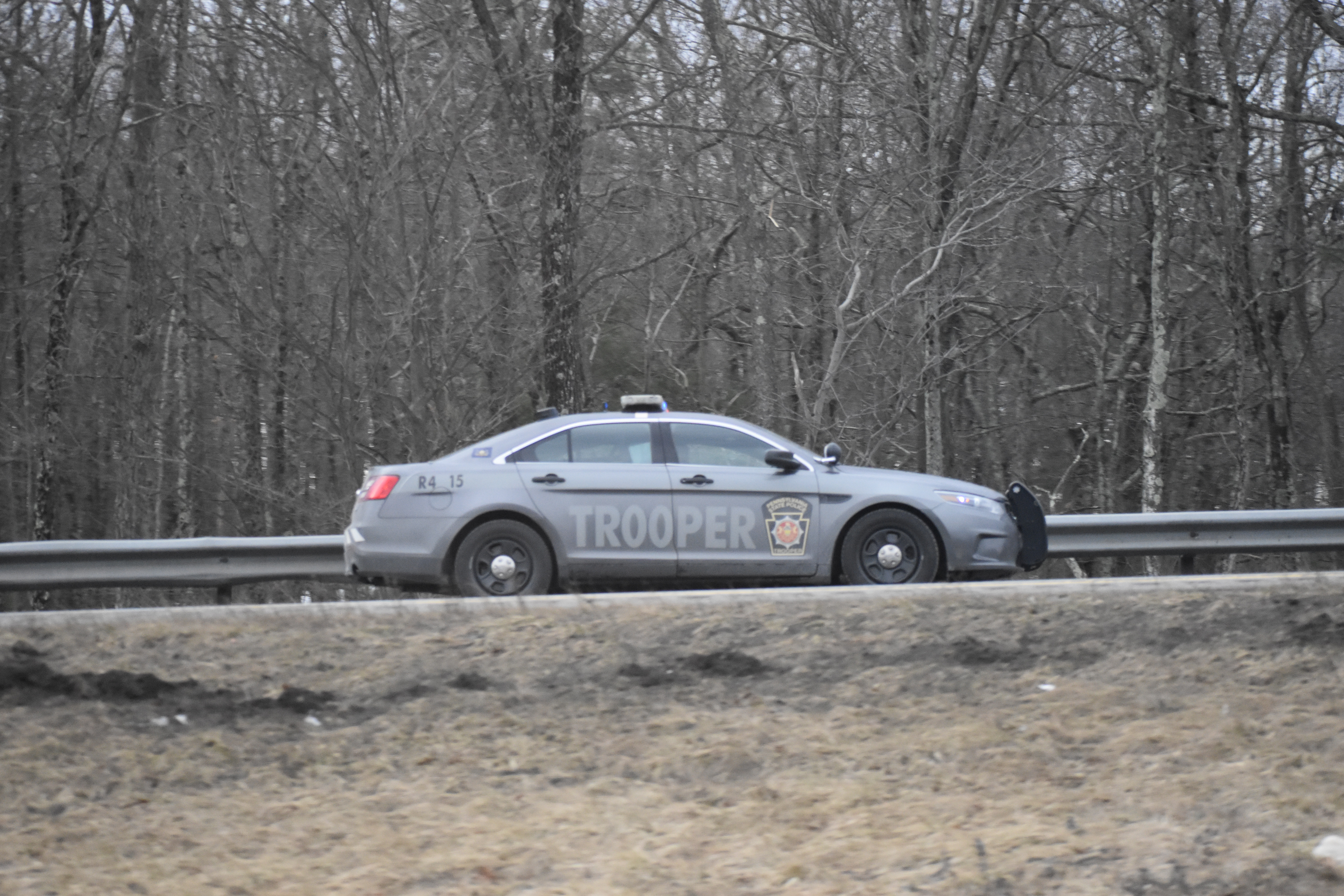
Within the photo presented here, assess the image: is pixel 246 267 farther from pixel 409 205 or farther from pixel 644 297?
pixel 644 297

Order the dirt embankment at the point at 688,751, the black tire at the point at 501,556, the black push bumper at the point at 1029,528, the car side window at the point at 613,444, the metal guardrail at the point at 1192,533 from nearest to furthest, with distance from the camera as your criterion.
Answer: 1. the dirt embankment at the point at 688,751
2. the black tire at the point at 501,556
3. the car side window at the point at 613,444
4. the black push bumper at the point at 1029,528
5. the metal guardrail at the point at 1192,533

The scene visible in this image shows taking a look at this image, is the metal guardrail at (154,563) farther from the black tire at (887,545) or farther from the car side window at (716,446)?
the black tire at (887,545)

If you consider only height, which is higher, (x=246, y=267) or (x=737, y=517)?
(x=246, y=267)

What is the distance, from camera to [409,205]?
53.3ft

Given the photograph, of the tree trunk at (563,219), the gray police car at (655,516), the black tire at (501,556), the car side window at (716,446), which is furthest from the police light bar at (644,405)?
the tree trunk at (563,219)

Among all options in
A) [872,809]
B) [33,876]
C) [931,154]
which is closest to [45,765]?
[33,876]

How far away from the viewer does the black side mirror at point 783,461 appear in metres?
9.34

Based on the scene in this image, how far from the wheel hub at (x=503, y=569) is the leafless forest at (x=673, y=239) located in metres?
6.60

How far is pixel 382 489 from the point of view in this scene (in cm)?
920

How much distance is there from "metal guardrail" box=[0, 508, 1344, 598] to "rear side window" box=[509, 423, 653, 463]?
183 centimetres

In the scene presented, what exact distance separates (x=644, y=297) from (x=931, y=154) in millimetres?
7306

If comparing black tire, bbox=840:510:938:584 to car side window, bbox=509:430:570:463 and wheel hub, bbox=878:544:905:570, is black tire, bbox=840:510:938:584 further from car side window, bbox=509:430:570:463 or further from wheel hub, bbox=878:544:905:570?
car side window, bbox=509:430:570:463

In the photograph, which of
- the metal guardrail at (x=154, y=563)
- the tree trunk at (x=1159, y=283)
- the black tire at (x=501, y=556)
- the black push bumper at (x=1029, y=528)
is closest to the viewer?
the black tire at (x=501, y=556)

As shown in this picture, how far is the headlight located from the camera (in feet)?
30.9
